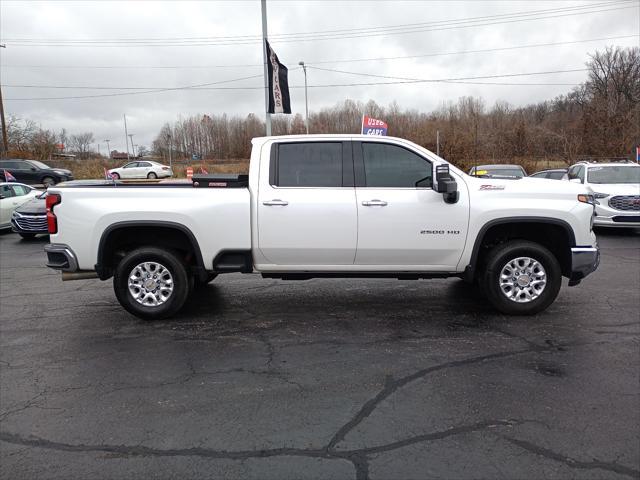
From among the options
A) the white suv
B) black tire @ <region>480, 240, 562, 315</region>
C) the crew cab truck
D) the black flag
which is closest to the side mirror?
the crew cab truck

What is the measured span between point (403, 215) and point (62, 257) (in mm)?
3820

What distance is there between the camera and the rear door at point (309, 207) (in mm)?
5258

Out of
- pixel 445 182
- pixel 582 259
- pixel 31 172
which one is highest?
pixel 31 172

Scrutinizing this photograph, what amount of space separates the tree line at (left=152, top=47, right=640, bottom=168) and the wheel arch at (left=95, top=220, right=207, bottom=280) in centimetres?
2998

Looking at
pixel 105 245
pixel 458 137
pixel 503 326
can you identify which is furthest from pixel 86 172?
pixel 503 326

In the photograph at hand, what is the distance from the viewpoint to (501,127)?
42.6 metres

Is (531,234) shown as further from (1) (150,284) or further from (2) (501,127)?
(2) (501,127)

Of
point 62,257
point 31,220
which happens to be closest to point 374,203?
point 62,257

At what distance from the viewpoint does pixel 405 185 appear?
534 centimetres

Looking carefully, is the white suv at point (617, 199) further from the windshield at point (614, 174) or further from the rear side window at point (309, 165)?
the rear side window at point (309, 165)

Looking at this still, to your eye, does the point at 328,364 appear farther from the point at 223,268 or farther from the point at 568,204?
the point at 568,204

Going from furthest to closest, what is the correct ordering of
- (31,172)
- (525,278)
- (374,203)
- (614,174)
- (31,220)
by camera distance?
(31,172) < (31,220) < (614,174) < (525,278) < (374,203)

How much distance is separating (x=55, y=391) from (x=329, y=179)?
3313 millimetres

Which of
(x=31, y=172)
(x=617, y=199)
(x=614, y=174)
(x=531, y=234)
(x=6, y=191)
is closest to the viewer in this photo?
(x=531, y=234)
